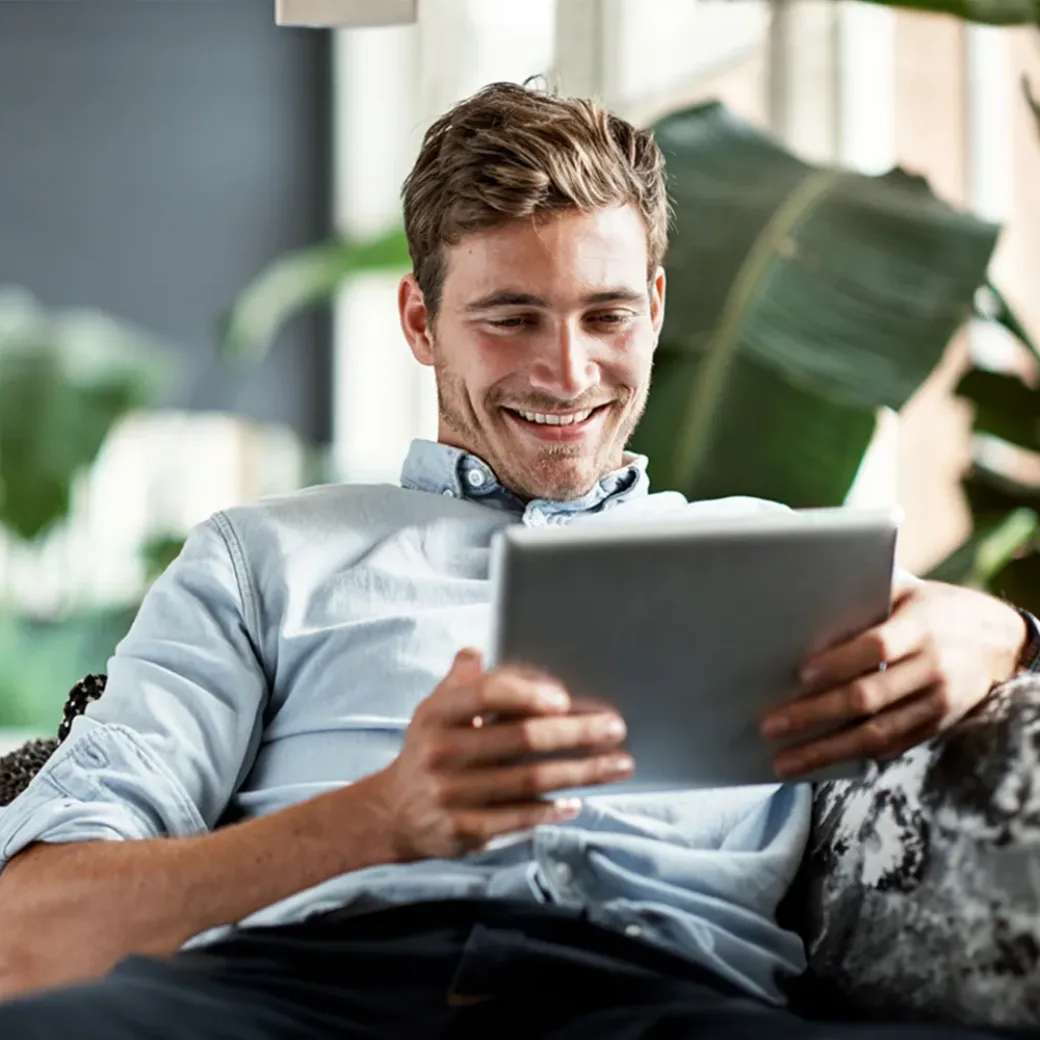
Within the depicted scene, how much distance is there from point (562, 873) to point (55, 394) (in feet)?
9.00

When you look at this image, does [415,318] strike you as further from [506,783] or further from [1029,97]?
[1029,97]

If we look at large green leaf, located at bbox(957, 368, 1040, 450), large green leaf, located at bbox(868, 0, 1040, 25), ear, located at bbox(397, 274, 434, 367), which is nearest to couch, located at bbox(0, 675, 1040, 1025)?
ear, located at bbox(397, 274, 434, 367)

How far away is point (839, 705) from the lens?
1073 millimetres

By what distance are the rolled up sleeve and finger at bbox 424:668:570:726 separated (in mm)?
309

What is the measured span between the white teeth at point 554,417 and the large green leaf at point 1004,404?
4.08 feet

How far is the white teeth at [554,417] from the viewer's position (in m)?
1.39

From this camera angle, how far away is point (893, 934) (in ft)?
3.60

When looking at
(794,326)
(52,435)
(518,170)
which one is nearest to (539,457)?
(518,170)

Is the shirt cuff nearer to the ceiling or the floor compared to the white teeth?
nearer to the floor

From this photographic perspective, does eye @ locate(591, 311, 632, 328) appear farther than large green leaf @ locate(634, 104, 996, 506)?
No

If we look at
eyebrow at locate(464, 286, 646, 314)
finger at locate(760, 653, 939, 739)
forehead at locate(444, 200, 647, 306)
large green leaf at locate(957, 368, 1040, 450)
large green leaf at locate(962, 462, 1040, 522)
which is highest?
forehead at locate(444, 200, 647, 306)

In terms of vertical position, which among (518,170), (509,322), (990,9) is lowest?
(509,322)

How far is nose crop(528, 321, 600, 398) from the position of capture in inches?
53.3

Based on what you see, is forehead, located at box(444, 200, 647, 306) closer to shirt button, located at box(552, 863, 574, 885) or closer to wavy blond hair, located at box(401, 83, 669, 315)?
wavy blond hair, located at box(401, 83, 669, 315)
